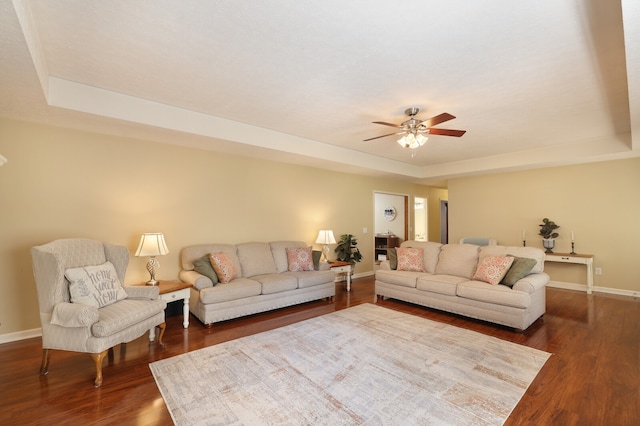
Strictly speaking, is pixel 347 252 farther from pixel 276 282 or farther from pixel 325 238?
pixel 276 282

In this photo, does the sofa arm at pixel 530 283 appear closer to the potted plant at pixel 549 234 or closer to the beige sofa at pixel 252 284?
the potted plant at pixel 549 234

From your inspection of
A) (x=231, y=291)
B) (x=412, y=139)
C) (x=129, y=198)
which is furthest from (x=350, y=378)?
(x=129, y=198)

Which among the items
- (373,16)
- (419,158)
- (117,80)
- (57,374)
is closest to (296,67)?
(373,16)

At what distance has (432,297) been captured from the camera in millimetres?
4199

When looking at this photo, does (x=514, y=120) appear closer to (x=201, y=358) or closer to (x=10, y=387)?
(x=201, y=358)

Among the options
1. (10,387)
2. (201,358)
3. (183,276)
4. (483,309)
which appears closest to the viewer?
(10,387)

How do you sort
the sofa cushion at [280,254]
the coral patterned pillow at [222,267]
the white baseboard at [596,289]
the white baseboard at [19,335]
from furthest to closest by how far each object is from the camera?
the white baseboard at [596,289]
the sofa cushion at [280,254]
the coral patterned pillow at [222,267]
the white baseboard at [19,335]

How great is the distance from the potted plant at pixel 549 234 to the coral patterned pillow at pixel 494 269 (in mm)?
2624

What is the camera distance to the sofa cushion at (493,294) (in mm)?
3396

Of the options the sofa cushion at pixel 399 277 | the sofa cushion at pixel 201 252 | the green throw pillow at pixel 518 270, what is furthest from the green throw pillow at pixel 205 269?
the green throw pillow at pixel 518 270

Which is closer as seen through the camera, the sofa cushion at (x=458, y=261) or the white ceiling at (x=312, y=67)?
the white ceiling at (x=312, y=67)

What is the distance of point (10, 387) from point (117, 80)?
9.10 feet

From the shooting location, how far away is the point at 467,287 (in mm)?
3832

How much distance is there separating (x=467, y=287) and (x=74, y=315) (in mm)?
4183
